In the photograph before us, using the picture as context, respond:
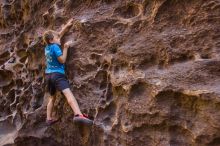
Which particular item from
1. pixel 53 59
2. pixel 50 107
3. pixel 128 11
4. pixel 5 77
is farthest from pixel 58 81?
pixel 5 77

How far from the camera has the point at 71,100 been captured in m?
4.17

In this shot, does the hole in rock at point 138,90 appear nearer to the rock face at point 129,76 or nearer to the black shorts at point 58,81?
the rock face at point 129,76

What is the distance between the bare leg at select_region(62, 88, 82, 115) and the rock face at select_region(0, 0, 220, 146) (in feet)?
0.41

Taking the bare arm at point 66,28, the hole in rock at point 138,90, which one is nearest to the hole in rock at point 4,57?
the bare arm at point 66,28

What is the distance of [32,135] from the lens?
4.88 m

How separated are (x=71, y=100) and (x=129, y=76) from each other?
31.4 inches

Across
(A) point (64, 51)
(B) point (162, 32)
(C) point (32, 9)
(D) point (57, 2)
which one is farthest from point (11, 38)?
(B) point (162, 32)

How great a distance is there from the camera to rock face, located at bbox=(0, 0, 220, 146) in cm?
328

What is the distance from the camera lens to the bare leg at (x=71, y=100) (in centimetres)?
408

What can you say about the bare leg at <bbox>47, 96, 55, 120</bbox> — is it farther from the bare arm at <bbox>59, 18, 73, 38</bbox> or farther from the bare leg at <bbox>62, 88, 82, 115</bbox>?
the bare arm at <bbox>59, 18, 73, 38</bbox>

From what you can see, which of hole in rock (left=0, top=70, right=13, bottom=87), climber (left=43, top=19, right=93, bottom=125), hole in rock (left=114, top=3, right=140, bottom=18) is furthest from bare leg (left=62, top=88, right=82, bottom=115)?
hole in rock (left=0, top=70, right=13, bottom=87)

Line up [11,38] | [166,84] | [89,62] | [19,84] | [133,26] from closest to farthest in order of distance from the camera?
[166,84]
[133,26]
[89,62]
[19,84]
[11,38]

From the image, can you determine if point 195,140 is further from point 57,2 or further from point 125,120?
point 57,2

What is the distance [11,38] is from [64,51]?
1.83 metres
